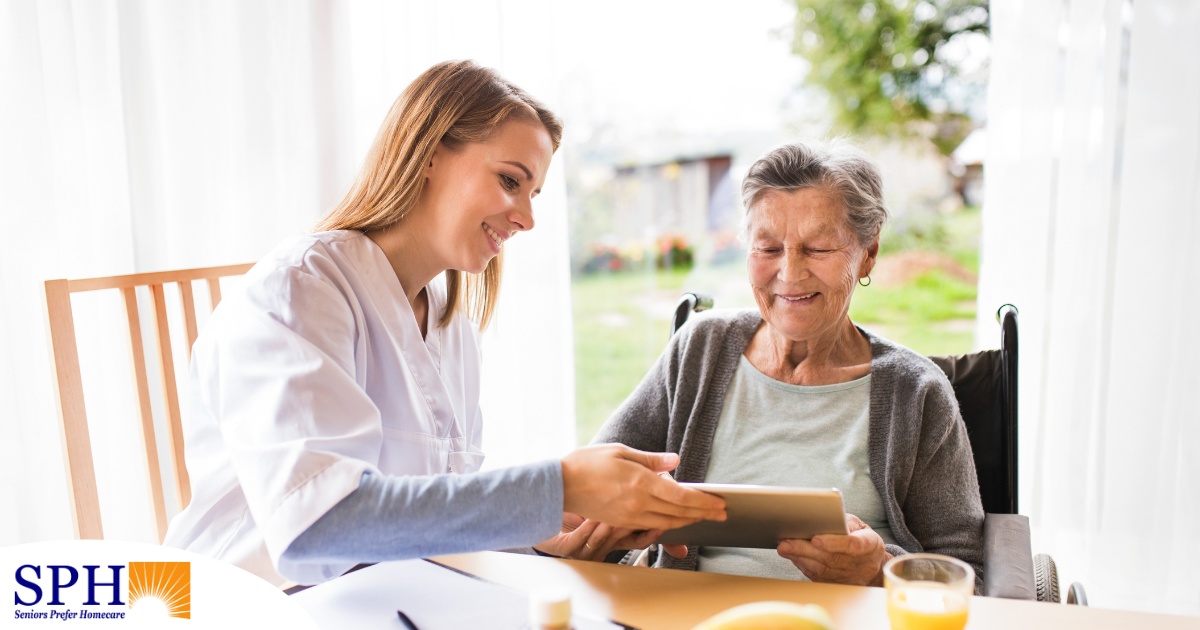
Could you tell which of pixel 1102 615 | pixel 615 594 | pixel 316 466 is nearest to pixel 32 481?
pixel 316 466

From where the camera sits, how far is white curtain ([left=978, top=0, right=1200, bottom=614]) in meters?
2.03

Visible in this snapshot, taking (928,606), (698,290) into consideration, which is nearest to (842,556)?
(928,606)

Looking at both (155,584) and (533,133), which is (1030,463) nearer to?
(533,133)

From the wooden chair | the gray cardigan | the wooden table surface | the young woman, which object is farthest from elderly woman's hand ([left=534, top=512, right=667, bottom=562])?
the wooden chair

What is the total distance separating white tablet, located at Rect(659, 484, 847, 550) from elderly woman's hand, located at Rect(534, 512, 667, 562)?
1.9 inches

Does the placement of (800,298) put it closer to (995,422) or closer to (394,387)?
(995,422)

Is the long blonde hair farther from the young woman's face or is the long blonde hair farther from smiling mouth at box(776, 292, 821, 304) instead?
smiling mouth at box(776, 292, 821, 304)

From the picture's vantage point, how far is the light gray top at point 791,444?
1432 millimetres

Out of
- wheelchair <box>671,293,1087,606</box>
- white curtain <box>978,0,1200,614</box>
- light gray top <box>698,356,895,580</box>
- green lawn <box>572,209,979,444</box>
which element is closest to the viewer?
wheelchair <box>671,293,1087,606</box>

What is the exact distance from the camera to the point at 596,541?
123 centimetres

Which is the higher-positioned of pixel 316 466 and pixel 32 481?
pixel 316 466

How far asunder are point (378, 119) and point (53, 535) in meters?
1.38

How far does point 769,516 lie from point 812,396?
1.71ft

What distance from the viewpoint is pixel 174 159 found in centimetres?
215
